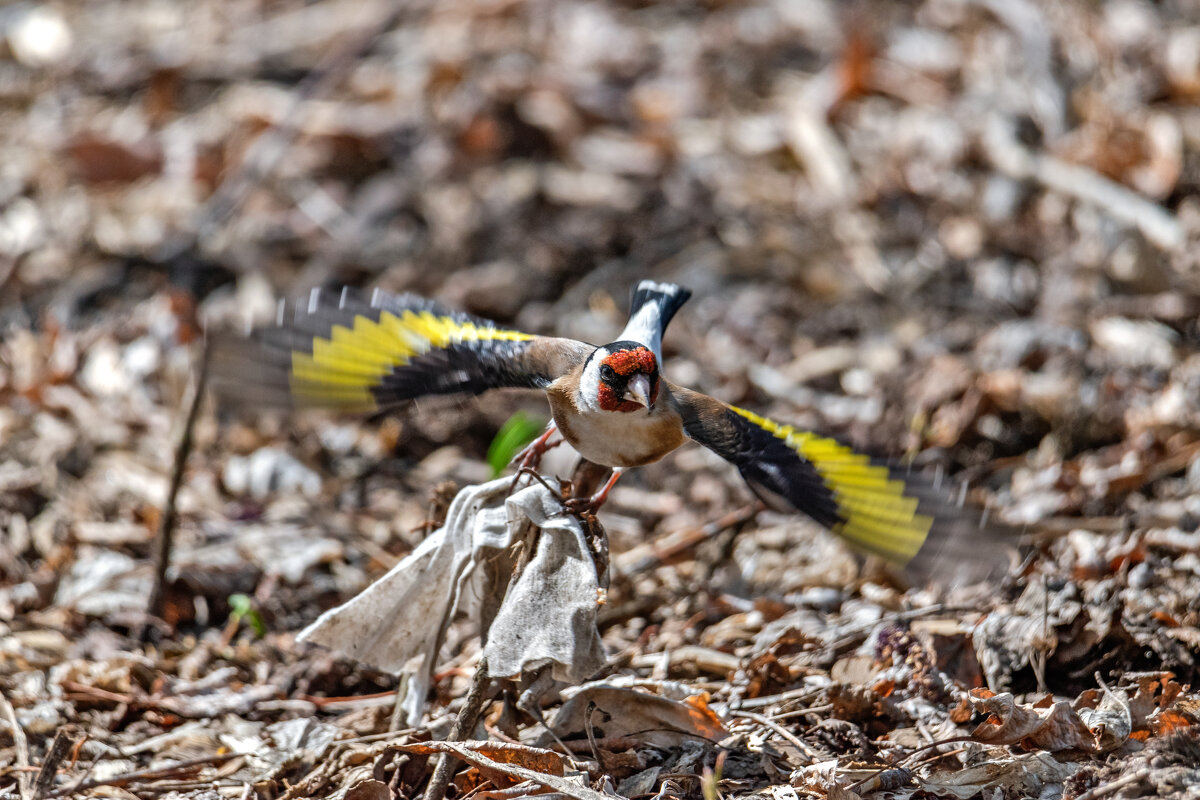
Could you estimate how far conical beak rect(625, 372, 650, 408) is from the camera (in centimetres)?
306

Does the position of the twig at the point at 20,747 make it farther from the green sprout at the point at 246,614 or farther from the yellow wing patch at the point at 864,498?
the yellow wing patch at the point at 864,498

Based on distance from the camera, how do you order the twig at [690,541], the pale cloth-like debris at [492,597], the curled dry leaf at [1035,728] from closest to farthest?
the pale cloth-like debris at [492,597] < the curled dry leaf at [1035,728] < the twig at [690,541]

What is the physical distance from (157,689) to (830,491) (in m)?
2.21

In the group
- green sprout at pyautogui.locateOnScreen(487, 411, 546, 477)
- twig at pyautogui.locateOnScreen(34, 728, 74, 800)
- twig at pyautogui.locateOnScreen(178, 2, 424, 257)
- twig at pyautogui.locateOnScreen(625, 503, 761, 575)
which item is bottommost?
twig at pyautogui.locateOnScreen(34, 728, 74, 800)

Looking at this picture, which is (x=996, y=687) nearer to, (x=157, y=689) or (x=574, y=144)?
(x=157, y=689)

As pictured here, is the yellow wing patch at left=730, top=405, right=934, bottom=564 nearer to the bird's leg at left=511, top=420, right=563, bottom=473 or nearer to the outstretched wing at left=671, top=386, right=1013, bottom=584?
the outstretched wing at left=671, top=386, right=1013, bottom=584

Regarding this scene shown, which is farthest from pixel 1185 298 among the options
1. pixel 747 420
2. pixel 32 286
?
pixel 32 286

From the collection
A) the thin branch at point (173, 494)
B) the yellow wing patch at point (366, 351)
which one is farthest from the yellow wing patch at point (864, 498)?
the thin branch at point (173, 494)

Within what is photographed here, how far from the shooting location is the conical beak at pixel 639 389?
10.0 ft

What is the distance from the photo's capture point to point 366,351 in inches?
133

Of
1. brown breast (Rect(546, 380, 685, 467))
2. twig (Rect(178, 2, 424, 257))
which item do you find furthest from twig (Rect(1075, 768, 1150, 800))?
twig (Rect(178, 2, 424, 257))

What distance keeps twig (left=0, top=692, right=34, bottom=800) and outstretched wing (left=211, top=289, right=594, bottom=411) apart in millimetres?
1127

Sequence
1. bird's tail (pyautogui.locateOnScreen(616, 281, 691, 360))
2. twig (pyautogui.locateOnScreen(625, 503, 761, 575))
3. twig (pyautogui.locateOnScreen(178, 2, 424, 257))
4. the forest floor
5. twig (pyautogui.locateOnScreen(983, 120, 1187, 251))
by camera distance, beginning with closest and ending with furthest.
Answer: the forest floor, bird's tail (pyautogui.locateOnScreen(616, 281, 691, 360)), twig (pyautogui.locateOnScreen(625, 503, 761, 575)), twig (pyautogui.locateOnScreen(983, 120, 1187, 251)), twig (pyautogui.locateOnScreen(178, 2, 424, 257))

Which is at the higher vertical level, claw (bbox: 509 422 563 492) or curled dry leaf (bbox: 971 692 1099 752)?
claw (bbox: 509 422 563 492)
